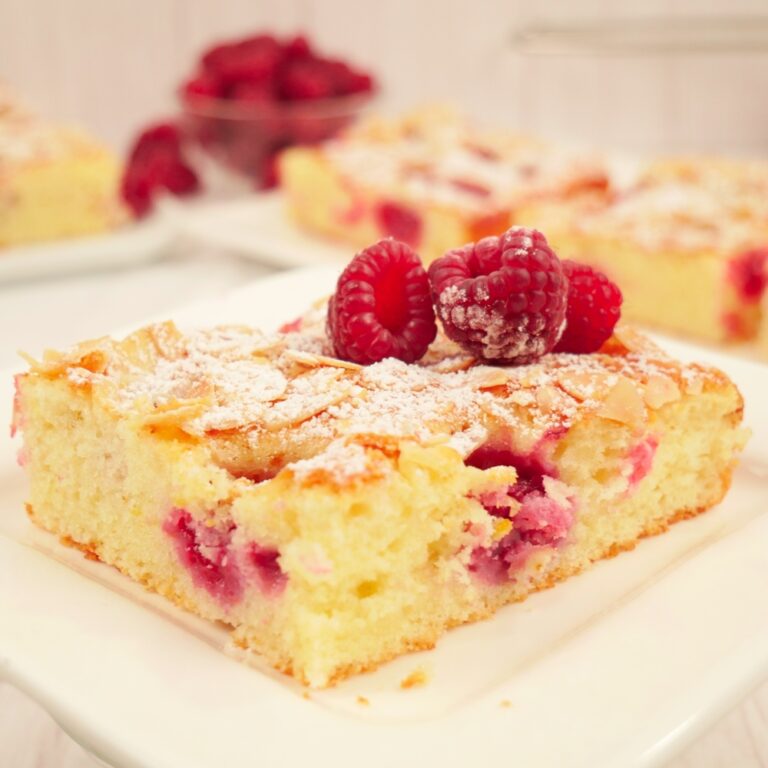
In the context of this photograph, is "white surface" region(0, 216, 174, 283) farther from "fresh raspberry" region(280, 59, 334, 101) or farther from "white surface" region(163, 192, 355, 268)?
"fresh raspberry" region(280, 59, 334, 101)

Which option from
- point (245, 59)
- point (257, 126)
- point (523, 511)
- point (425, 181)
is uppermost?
point (245, 59)

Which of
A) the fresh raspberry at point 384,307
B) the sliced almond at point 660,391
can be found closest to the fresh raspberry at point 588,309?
the sliced almond at point 660,391

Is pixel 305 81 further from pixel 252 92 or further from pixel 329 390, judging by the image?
pixel 329 390

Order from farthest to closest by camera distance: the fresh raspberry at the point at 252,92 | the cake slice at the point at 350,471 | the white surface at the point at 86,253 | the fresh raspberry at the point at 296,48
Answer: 1. the fresh raspberry at the point at 296,48
2. the fresh raspberry at the point at 252,92
3. the white surface at the point at 86,253
4. the cake slice at the point at 350,471

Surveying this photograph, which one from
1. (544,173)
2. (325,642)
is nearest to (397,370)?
(325,642)

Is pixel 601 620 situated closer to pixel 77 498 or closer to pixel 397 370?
pixel 397 370

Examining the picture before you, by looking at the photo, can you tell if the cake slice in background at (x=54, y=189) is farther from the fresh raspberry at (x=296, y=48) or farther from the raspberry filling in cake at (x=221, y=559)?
the raspberry filling in cake at (x=221, y=559)

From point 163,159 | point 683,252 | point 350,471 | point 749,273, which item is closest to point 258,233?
point 163,159
